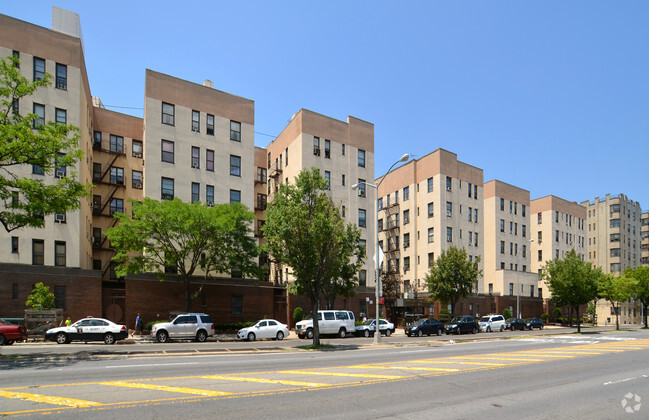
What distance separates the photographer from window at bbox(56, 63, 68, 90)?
3931 cm

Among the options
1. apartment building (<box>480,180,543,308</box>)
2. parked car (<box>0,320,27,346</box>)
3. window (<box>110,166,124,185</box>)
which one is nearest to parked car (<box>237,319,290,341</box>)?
parked car (<box>0,320,27,346</box>)

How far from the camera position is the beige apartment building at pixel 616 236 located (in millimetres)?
106637

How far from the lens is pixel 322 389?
12172 millimetres

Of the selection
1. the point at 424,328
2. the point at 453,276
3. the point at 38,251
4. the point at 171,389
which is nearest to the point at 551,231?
the point at 453,276

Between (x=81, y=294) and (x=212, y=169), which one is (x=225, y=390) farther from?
(x=212, y=169)

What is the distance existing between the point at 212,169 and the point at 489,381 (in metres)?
36.9

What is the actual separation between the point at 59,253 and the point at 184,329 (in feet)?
45.2

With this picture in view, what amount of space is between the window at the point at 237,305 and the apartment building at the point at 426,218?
70.4ft

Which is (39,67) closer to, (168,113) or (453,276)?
(168,113)

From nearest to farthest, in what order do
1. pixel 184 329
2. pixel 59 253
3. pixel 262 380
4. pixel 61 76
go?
pixel 262 380, pixel 184 329, pixel 59 253, pixel 61 76

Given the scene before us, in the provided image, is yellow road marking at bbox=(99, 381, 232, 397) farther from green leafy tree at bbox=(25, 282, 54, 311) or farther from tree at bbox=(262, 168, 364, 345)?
green leafy tree at bbox=(25, 282, 54, 311)

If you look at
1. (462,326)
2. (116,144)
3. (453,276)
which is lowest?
(462,326)

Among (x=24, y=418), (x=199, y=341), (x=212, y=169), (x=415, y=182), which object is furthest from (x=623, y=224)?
(x=24, y=418)

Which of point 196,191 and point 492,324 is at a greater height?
point 196,191
